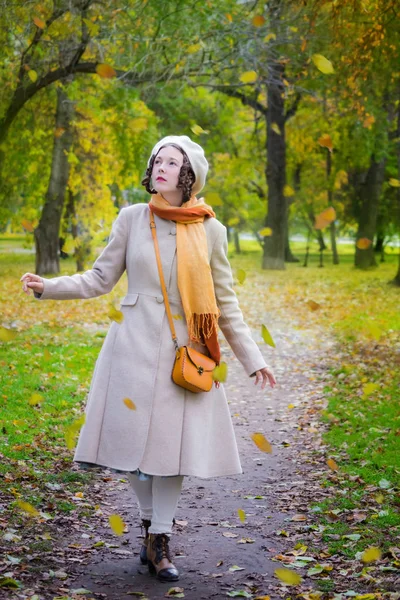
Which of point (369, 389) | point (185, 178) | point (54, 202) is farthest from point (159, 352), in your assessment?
point (54, 202)

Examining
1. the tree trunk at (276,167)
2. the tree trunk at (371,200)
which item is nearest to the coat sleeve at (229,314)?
the tree trunk at (276,167)

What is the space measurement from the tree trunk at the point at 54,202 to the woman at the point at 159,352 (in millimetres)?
19085

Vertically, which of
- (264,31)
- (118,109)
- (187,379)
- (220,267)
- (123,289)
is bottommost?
(123,289)

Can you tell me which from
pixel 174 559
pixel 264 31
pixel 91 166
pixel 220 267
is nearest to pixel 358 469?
pixel 174 559

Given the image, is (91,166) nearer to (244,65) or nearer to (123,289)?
(123,289)

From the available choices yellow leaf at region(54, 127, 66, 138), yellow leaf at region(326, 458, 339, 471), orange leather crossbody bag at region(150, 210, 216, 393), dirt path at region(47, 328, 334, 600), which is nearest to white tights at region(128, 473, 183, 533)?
dirt path at region(47, 328, 334, 600)

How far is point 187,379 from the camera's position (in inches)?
171

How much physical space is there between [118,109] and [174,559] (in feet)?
44.3

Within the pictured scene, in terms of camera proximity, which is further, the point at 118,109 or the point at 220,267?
the point at 118,109

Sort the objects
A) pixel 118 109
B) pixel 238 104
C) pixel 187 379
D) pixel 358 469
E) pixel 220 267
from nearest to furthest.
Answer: pixel 187 379
pixel 220 267
pixel 358 469
pixel 118 109
pixel 238 104

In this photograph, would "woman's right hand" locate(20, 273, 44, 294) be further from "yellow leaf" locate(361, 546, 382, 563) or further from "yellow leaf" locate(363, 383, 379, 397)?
"yellow leaf" locate(363, 383, 379, 397)

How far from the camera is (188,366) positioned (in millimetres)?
4355

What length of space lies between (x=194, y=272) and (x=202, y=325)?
267 millimetres

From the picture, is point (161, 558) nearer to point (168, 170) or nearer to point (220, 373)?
point (220, 373)
